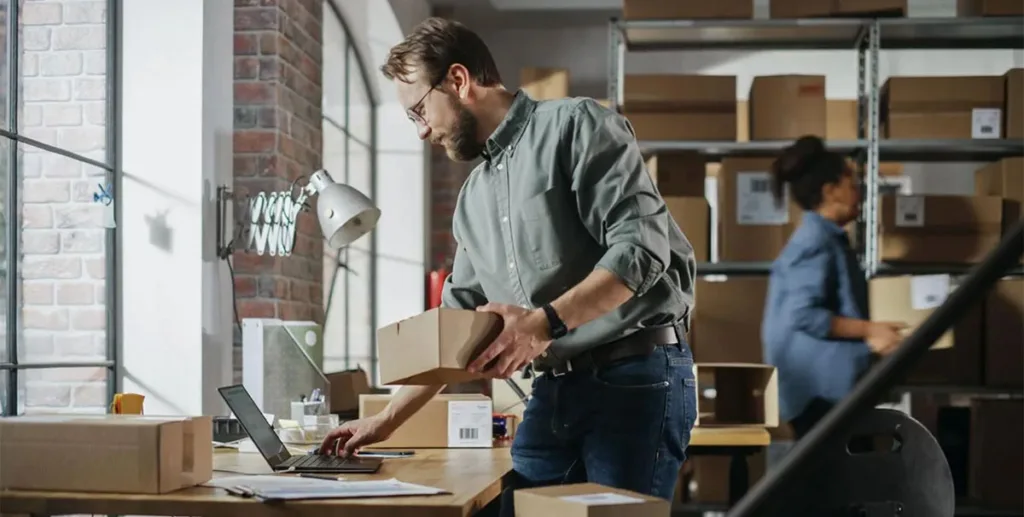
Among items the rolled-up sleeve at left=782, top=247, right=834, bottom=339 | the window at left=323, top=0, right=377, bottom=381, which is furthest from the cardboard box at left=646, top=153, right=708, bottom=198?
the window at left=323, top=0, right=377, bottom=381

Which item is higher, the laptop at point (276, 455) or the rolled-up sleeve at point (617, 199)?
the rolled-up sleeve at point (617, 199)

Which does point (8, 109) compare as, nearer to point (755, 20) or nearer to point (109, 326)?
point (109, 326)

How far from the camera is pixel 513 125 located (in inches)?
74.8

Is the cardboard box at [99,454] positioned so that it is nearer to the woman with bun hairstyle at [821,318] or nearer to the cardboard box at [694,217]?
the woman with bun hairstyle at [821,318]

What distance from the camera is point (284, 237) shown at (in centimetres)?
288

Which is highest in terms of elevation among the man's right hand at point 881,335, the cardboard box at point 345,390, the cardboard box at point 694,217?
the cardboard box at point 694,217

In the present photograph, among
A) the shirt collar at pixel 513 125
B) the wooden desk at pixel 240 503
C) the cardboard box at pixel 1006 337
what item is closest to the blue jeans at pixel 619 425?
the wooden desk at pixel 240 503

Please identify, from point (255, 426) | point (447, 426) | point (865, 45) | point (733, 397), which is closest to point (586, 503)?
point (255, 426)

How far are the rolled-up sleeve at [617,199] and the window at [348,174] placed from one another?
2.54 m

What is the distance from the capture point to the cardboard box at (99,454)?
5.12 feet

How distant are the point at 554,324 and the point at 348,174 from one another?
3.37 metres

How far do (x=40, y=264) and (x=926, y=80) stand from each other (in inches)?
127

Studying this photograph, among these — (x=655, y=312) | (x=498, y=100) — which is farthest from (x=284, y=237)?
(x=655, y=312)

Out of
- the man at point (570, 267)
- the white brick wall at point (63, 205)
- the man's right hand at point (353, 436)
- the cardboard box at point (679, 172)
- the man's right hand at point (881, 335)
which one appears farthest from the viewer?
the cardboard box at point (679, 172)
